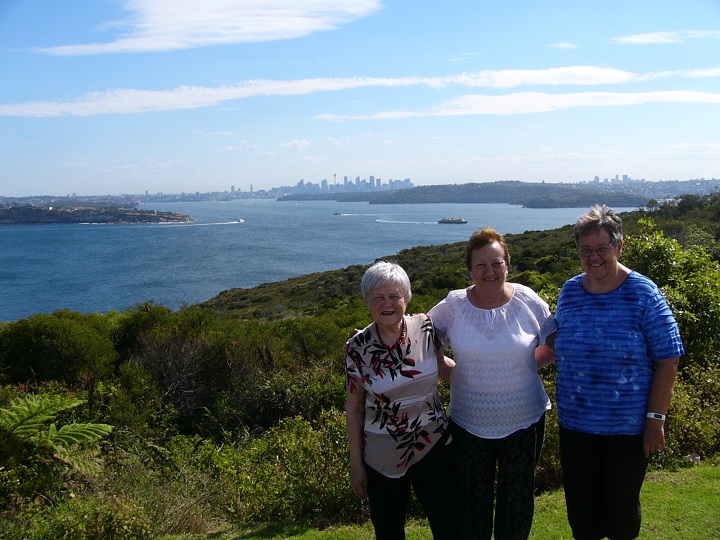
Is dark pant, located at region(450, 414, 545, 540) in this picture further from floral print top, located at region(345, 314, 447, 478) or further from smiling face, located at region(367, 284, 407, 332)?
smiling face, located at region(367, 284, 407, 332)

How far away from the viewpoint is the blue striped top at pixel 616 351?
235 cm

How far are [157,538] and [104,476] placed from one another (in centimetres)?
136

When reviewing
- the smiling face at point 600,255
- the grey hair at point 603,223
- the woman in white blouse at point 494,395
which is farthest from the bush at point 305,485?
the grey hair at point 603,223

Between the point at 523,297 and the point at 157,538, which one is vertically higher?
the point at 523,297

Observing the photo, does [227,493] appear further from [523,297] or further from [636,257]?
[636,257]

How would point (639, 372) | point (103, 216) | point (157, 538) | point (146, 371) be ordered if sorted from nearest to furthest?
point (639, 372) < point (157, 538) < point (146, 371) < point (103, 216)

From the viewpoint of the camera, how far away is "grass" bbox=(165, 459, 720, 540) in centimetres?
324

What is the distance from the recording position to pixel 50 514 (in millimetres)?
3625

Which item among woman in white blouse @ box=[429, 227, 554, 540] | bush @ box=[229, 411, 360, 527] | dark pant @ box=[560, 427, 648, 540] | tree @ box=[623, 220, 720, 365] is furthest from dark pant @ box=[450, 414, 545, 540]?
tree @ box=[623, 220, 720, 365]

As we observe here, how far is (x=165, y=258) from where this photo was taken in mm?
62312

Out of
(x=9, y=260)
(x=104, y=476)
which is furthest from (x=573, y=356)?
(x=9, y=260)

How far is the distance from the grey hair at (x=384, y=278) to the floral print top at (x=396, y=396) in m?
0.19

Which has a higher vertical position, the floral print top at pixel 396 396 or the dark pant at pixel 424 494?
the floral print top at pixel 396 396

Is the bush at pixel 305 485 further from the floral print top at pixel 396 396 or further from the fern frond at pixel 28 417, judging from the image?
the fern frond at pixel 28 417
